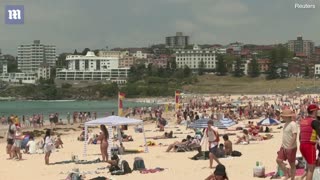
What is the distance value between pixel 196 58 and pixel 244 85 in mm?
59535

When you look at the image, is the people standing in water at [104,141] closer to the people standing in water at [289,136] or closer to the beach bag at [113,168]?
the beach bag at [113,168]

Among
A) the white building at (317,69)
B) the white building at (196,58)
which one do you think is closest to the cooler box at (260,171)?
the white building at (317,69)

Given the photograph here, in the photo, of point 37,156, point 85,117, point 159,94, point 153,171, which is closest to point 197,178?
point 153,171

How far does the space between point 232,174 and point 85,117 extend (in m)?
37.7

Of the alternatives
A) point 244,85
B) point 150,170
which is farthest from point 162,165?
point 244,85

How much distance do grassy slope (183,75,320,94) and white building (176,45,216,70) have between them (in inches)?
1403

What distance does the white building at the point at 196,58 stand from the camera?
7072 inches

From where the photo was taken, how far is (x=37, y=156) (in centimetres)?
1845

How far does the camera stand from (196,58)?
18462 centimetres

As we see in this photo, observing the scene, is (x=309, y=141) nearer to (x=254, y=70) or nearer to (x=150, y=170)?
(x=150, y=170)

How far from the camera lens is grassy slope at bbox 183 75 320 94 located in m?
113

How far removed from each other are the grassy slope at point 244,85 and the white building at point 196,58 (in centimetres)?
3564

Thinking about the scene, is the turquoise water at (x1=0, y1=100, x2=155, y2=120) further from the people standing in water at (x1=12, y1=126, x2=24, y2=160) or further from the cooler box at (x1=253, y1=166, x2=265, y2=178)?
the cooler box at (x1=253, y1=166, x2=265, y2=178)

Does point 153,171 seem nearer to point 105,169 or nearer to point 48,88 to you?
point 105,169
